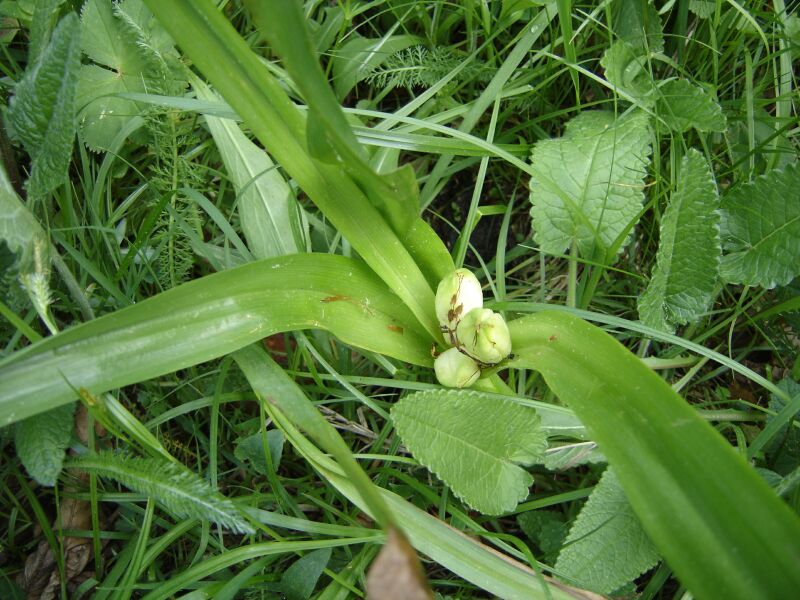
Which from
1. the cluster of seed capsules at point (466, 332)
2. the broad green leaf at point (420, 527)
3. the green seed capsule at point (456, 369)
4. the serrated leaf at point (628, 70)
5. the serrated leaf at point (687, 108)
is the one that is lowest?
the broad green leaf at point (420, 527)

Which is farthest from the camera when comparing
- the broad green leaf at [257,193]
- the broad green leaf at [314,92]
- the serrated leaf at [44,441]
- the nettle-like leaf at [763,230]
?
the broad green leaf at [257,193]

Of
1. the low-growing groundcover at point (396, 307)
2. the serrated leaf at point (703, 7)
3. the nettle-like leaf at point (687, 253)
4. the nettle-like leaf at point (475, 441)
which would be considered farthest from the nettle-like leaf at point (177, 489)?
the serrated leaf at point (703, 7)

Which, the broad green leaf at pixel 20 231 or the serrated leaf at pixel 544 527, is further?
the serrated leaf at pixel 544 527

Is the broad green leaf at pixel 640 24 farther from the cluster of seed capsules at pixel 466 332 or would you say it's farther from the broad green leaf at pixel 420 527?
the broad green leaf at pixel 420 527

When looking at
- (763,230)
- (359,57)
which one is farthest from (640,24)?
(359,57)

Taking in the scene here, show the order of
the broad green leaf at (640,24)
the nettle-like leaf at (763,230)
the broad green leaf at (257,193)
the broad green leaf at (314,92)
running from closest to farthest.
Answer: the broad green leaf at (314,92) < the nettle-like leaf at (763,230) < the broad green leaf at (257,193) < the broad green leaf at (640,24)

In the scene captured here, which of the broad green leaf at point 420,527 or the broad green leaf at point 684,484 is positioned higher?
the broad green leaf at point 684,484

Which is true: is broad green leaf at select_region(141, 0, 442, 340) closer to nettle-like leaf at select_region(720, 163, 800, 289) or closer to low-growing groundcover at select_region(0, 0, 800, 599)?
low-growing groundcover at select_region(0, 0, 800, 599)

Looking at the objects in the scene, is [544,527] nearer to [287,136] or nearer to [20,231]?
[287,136]
